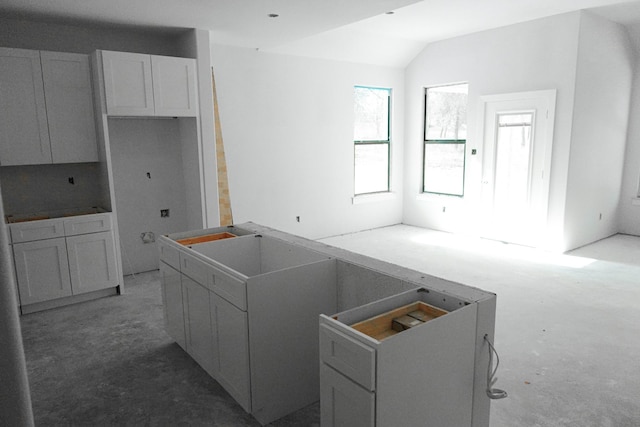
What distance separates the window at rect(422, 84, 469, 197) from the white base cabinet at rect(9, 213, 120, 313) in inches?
201

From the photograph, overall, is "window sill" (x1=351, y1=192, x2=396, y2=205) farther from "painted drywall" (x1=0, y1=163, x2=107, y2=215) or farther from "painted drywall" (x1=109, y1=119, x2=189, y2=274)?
"painted drywall" (x1=0, y1=163, x2=107, y2=215)

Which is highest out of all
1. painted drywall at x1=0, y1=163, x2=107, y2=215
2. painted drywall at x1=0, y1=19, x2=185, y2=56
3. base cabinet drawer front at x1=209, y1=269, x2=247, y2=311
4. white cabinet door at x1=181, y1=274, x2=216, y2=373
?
painted drywall at x1=0, y1=19, x2=185, y2=56

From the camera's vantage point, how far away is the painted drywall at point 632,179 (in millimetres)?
6434

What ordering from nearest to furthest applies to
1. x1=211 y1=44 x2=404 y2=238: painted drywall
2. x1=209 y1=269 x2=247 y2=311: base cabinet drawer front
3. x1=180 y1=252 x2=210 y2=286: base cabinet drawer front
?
x1=209 y1=269 x2=247 y2=311: base cabinet drawer front < x1=180 y1=252 x2=210 y2=286: base cabinet drawer front < x1=211 y1=44 x2=404 y2=238: painted drywall

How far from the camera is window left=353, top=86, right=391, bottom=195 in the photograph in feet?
23.6

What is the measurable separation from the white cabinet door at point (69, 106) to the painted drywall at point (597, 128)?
18.3 ft

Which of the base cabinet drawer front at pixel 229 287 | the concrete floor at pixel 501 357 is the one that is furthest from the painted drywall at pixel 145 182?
the base cabinet drawer front at pixel 229 287

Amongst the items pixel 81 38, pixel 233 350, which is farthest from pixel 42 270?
pixel 233 350

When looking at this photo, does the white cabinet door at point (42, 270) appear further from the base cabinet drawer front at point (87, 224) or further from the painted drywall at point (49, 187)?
A: the painted drywall at point (49, 187)

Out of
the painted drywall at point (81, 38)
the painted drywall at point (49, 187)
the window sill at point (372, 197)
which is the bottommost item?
the window sill at point (372, 197)

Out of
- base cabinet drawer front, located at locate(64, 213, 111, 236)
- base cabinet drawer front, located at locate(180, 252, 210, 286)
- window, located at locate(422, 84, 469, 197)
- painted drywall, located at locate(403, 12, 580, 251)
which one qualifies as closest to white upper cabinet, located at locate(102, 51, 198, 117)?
base cabinet drawer front, located at locate(64, 213, 111, 236)

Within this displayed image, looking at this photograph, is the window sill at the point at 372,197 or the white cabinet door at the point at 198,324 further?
the window sill at the point at 372,197

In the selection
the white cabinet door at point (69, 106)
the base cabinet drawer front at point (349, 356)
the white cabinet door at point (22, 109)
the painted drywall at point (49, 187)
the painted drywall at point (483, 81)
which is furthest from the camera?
the painted drywall at point (483, 81)

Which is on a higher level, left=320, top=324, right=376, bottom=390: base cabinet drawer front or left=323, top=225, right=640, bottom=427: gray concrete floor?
left=320, top=324, right=376, bottom=390: base cabinet drawer front
